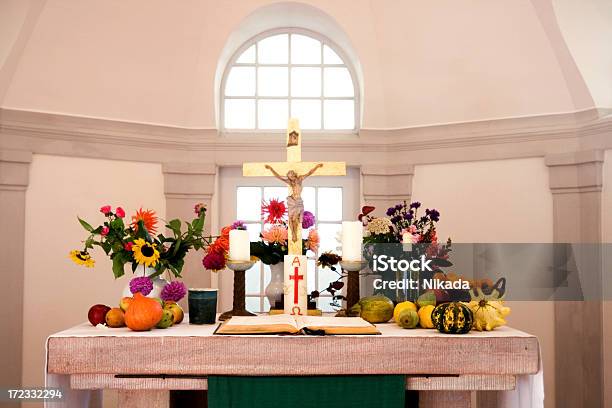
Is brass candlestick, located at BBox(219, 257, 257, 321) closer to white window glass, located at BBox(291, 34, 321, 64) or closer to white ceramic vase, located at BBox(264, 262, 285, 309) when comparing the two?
white ceramic vase, located at BBox(264, 262, 285, 309)

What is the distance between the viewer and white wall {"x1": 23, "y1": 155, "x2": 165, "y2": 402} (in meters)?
5.16

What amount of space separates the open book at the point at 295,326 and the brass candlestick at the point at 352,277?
1.02 feet

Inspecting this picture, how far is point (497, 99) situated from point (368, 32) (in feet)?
3.69

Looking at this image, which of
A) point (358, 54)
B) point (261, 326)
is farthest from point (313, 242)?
point (358, 54)

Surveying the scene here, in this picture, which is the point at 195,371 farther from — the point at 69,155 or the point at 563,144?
the point at 563,144

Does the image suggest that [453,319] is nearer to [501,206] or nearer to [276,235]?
[276,235]

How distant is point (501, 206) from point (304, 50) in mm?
2051

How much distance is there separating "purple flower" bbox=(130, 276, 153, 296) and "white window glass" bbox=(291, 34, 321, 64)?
3419 mm

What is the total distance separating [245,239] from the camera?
3.12 metres

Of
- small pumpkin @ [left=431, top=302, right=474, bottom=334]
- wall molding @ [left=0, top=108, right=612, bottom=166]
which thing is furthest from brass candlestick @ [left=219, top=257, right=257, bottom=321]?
wall molding @ [left=0, top=108, right=612, bottom=166]

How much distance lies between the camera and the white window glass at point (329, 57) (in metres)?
6.09

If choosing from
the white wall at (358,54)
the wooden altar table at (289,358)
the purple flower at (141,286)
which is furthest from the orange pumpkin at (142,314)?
the white wall at (358,54)

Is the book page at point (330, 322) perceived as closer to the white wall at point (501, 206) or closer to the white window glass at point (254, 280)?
the white wall at point (501, 206)

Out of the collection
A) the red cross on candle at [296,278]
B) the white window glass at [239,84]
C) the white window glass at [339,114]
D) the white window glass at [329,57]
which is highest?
the white window glass at [329,57]
